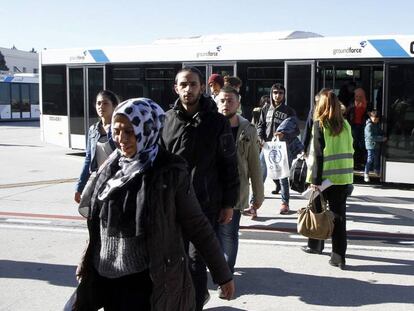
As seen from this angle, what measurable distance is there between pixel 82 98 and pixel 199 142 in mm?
11170

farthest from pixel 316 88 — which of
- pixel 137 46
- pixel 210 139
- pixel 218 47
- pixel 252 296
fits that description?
pixel 210 139

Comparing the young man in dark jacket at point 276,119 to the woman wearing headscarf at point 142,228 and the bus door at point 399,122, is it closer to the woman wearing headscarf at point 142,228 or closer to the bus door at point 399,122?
the bus door at point 399,122

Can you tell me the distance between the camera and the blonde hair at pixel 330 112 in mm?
5723

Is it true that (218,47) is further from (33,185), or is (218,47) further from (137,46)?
(33,185)

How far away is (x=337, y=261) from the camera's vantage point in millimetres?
5871

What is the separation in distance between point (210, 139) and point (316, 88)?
7.56m

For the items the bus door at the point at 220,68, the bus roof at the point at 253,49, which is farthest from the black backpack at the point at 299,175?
the bus door at the point at 220,68

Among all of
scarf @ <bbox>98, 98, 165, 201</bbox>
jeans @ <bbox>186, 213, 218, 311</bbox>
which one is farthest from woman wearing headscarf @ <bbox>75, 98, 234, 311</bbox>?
jeans @ <bbox>186, 213, 218, 311</bbox>

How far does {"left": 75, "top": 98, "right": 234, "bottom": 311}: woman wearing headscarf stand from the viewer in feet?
8.69

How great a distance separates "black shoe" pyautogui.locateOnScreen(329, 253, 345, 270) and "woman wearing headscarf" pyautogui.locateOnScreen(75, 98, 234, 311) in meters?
3.26

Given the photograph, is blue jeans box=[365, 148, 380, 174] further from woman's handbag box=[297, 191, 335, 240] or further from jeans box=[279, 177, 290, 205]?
woman's handbag box=[297, 191, 335, 240]

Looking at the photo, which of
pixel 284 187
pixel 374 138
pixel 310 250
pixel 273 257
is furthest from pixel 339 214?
pixel 374 138

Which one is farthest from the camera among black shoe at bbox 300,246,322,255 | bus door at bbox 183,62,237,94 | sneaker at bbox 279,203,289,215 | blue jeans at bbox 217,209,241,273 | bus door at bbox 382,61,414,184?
bus door at bbox 183,62,237,94

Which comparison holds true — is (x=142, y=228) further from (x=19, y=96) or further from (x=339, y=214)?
(x=19, y=96)
